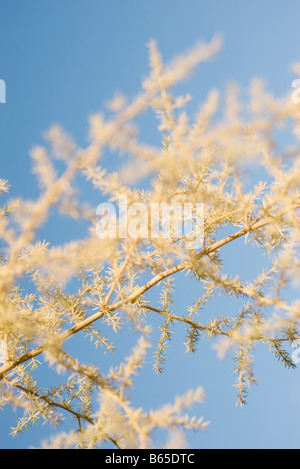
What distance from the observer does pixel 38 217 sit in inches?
25.9

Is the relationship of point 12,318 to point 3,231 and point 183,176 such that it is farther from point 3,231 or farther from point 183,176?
point 183,176

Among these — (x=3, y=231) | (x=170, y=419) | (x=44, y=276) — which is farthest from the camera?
(x=44, y=276)

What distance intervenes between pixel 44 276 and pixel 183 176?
1.18 ft

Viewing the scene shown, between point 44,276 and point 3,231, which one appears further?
point 44,276

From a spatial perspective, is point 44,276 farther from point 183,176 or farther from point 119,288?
point 183,176

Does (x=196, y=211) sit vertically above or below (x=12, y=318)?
above

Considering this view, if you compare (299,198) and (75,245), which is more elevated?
(299,198)

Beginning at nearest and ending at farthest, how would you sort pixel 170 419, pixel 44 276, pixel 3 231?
1. pixel 170 419
2. pixel 3 231
3. pixel 44 276

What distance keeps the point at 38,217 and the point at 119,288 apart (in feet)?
0.60
